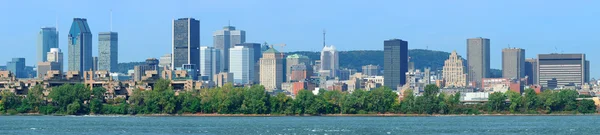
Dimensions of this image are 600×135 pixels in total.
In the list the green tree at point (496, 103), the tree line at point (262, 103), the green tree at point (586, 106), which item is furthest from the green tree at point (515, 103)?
the green tree at point (586, 106)

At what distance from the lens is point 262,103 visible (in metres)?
152

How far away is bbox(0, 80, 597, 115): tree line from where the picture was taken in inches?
6033

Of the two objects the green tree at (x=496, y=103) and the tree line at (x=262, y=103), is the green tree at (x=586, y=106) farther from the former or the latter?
the green tree at (x=496, y=103)

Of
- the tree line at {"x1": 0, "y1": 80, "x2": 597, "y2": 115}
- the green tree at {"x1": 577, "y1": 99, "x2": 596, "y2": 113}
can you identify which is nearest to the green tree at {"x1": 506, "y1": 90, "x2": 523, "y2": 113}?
the tree line at {"x1": 0, "y1": 80, "x2": 597, "y2": 115}

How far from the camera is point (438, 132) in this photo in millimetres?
99500

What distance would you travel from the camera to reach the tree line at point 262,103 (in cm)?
15325

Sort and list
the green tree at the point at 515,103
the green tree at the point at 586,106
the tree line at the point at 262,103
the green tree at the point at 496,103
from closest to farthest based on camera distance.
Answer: the tree line at the point at 262,103 < the green tree at the point at 515,103 < the green tree at the point at 496,103 < the green tree at the point at 586,106

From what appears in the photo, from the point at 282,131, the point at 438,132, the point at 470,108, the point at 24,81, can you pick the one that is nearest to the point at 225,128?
the point at 282,131

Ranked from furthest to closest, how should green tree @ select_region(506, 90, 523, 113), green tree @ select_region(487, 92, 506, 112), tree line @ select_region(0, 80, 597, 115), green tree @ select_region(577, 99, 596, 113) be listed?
green tree @ select_region(577, 99, 596, 113) < green tree @ select_region(487, 92, 506, 112) < green tree @ select_region(506, 90, 523, 113) < tree line @ select_region(0, 80, 597, 115)

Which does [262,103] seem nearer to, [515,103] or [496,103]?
[496,103]

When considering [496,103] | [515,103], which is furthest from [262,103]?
[515,103]

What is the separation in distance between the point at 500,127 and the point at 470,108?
Answer: 53.9 m

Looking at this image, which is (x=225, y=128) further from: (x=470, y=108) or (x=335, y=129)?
(x=470, y=108)

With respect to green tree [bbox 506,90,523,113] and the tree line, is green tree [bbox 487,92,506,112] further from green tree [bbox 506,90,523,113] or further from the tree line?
green tree [bbox 506,90,523,113]
